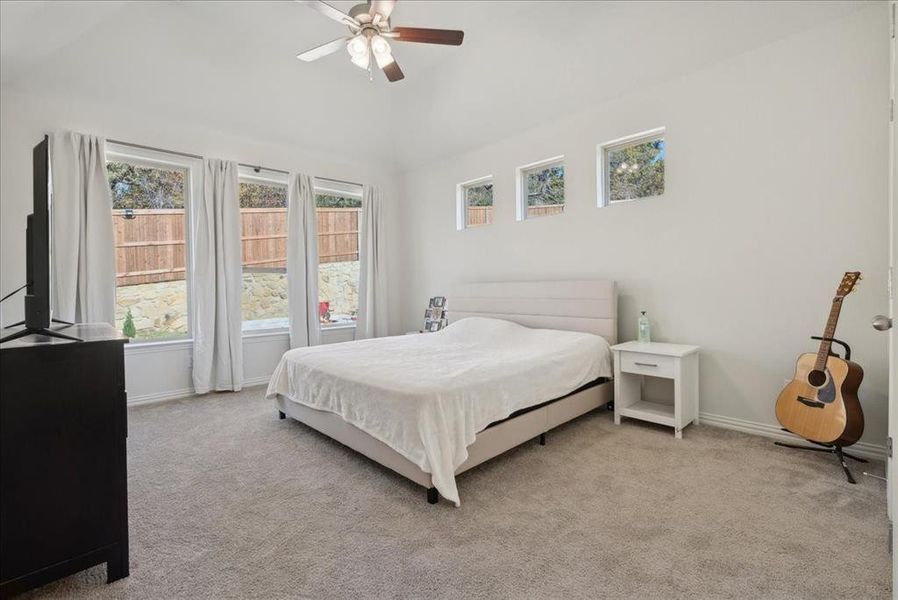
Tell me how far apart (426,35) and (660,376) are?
2979 millimetres

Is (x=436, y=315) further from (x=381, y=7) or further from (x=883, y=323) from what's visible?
(x=883, y=323)

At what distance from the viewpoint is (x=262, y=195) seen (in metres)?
5.05

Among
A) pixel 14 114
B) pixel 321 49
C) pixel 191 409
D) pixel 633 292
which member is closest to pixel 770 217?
pixel 633 292

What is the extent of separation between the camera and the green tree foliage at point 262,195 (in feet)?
16.1

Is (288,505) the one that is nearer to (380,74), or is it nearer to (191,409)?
(191,409)

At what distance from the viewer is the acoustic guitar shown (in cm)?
239

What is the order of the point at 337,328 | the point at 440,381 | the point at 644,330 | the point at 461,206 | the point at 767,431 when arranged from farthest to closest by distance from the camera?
the point at 337,328
the point at 461,206
the point at 644,330
the point at 767,431
the point at 440,381

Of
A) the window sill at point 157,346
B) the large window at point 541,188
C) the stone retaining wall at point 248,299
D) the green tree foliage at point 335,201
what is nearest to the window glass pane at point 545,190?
the large window at point 541,188

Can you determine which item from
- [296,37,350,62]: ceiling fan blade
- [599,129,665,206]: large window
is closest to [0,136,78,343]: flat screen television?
[296,37,350,62]: ceiling fan blade

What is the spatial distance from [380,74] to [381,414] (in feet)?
13.8

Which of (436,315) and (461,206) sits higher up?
(461,206)

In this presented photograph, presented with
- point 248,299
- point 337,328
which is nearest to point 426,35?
point 248,299

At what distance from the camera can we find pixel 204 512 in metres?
2.12

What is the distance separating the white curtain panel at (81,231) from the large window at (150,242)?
9.6 inches
